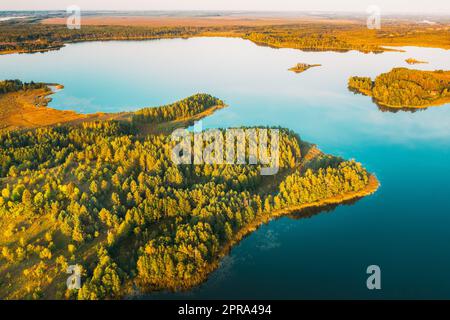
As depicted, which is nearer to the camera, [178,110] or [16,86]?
[178,110]

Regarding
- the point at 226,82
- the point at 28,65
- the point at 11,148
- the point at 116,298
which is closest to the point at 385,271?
the point at 116,298

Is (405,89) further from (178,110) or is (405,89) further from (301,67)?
(178,110)

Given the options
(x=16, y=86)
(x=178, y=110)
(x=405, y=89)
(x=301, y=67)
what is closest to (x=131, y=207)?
(x=178, y=110)

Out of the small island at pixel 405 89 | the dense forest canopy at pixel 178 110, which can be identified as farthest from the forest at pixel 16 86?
the small island at pixel 405 89

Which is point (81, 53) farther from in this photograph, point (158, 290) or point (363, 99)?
point (158, 290)

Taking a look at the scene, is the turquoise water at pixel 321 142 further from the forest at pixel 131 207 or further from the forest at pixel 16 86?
the forest at pixel 16 86

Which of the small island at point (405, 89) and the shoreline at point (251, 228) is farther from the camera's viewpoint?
the small island at point (405, 89)

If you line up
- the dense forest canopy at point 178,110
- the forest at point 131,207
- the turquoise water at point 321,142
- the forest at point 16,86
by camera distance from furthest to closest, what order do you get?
the forest at point 16,86 → the dense forest canopy at point 178,110 → the turquoise water at point 321,142 → the forest at point 131,207
